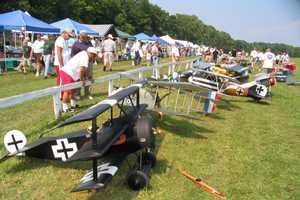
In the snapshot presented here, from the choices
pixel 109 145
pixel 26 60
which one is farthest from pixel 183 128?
pixel 26 60

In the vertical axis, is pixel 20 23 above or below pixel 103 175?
above

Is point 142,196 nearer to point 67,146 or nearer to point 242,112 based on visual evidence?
point 67,146

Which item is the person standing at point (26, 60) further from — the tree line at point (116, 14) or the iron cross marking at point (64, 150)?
the iron cross marking at point (64, 150)

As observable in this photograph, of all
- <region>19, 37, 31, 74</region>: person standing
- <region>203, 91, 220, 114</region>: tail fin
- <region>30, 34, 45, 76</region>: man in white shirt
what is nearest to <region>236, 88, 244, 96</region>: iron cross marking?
<region>203, 91, 220, 114</region>: tail fin

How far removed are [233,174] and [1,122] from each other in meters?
5.40

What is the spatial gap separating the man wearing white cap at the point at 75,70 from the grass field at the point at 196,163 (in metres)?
0.68

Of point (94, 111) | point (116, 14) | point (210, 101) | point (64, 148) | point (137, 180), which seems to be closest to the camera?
point (94, 111)

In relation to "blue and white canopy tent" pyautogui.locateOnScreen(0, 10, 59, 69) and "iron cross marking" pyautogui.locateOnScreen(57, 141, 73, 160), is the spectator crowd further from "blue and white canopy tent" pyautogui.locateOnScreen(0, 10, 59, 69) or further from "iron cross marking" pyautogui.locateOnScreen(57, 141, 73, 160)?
"iron cross marking" pyautogui.locateOnScreen(57, 141, 73, 160)

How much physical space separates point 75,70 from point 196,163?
3.99m

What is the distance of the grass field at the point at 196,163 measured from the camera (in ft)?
17.6

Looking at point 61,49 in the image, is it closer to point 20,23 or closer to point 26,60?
point 26,60

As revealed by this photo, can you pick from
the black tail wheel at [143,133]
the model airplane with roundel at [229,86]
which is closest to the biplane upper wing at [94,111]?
the black tail wheel at [143,133]

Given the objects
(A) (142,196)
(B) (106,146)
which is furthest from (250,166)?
(B) (106,146)

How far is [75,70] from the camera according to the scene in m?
8.84
